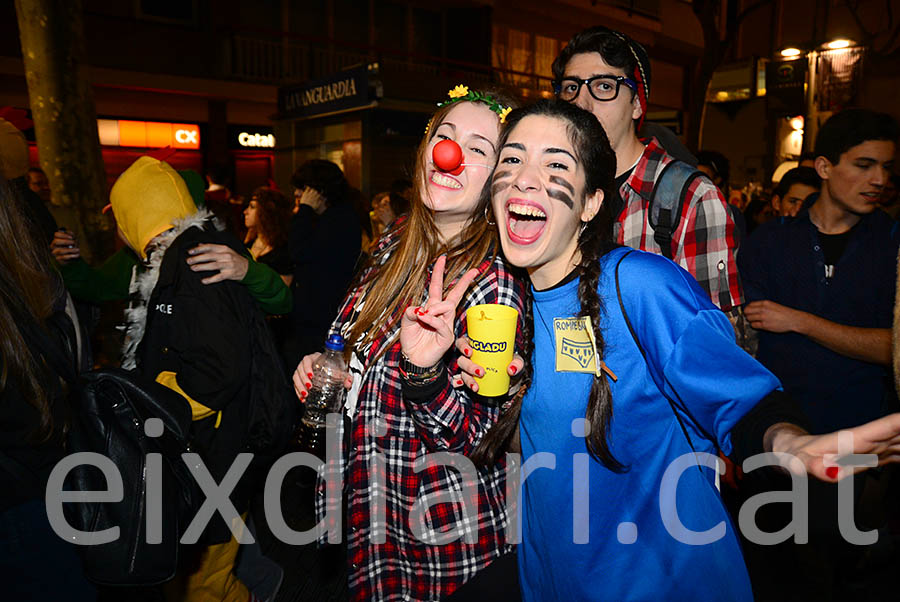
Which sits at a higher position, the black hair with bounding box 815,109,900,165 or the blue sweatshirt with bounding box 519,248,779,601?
the black hair with bounding box 815,109,900,165

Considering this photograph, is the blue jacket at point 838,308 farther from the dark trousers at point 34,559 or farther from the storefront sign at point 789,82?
the storefront sign at point 789,82

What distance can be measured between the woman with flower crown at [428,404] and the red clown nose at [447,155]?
0.02 meters

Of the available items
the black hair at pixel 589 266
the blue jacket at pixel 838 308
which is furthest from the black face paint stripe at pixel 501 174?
the blue jacket at pixel 838 308

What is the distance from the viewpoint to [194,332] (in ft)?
8.90

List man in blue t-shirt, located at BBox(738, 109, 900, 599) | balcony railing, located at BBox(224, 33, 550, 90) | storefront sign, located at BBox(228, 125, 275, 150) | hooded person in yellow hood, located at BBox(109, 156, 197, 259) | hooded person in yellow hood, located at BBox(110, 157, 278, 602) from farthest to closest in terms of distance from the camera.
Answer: storefront sign, located at BBox(228, 125, 275, 150), balcony railing, located at BBox(224, 33, 550, 90), man in blue t-shirt, located at BBox(738, 109, 900, 599), hooded person in yellow hood, located at BBox(109, 156, 197, 259), hooded person in yellow hood, located at BBox(110, 157, 278, 602)

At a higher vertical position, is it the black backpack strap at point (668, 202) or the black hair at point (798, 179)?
the black hair at point (798, 179)

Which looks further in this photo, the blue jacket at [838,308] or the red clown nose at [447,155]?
the blue jacket at [838,308]

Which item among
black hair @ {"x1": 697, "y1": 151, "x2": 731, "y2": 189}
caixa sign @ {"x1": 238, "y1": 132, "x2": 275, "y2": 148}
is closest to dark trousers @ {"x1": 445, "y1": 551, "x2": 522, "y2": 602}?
black hair @ {"x1": 697, "y1": 151, "x2": 731, "y2": 189}

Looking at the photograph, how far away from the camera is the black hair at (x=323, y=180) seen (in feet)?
18.7

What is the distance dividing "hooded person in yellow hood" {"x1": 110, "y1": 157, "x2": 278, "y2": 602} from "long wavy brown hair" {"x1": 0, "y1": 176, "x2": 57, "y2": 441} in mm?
781

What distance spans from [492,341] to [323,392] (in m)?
0.73

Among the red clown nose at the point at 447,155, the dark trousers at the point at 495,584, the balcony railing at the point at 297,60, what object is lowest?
the dark trousers at the point at 495,584

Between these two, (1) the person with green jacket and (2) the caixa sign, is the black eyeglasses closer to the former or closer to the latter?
(1) the person with green jacket

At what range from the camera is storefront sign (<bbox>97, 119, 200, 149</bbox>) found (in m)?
15.9
